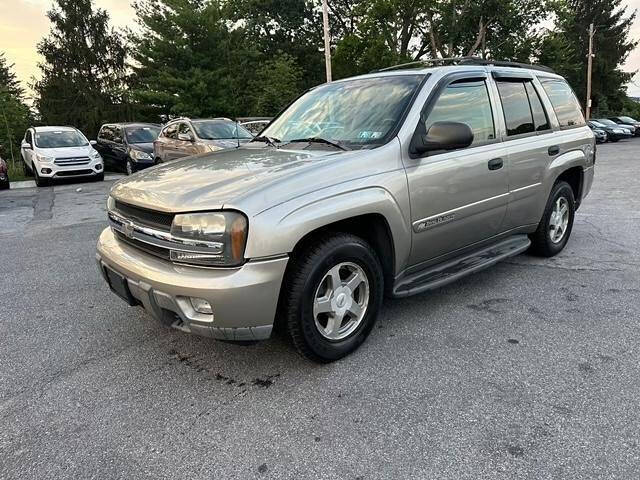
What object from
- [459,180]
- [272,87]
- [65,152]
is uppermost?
[272,87]

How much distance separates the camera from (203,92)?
82.1 feet

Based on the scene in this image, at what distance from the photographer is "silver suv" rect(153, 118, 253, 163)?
11055 millimetres

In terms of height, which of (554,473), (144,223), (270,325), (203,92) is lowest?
(554,473)

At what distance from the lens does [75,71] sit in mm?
34312

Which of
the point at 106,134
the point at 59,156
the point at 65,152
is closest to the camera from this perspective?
the point at 59,156

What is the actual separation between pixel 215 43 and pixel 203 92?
3518 millimetres

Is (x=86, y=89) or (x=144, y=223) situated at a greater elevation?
(x=86, y=89)

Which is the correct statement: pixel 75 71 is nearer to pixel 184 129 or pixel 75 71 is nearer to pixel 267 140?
pixel 184 129

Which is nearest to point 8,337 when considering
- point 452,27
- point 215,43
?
point 215,43

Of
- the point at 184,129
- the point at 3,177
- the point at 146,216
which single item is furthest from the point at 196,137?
the point at 146,216

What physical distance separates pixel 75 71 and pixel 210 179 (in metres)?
37.4

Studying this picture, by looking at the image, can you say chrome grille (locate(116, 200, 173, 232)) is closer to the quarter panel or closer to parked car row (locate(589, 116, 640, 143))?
the quarter panel

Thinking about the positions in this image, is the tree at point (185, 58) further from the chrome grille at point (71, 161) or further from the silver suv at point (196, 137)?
the silver suv at point (196, 137)

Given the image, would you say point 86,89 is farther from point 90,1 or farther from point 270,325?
point 270,325
